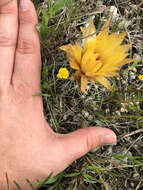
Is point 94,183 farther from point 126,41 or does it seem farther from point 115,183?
point 126,41

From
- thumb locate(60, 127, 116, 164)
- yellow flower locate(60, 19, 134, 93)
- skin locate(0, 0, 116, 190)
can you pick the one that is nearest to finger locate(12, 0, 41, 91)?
skin locate(0, 0, 116, 190)

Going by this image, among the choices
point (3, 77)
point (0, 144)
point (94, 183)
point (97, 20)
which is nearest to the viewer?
point (0, 144)

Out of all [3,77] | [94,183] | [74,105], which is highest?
[3,77]

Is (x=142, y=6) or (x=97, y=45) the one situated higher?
(x=142, y=6)

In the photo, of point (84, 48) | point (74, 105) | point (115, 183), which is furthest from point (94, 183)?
point (84, 48)

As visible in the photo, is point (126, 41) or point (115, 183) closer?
point (115, 183)

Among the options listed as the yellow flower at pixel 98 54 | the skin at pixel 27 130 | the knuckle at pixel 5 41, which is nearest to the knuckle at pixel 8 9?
the skin at pixel 27 130

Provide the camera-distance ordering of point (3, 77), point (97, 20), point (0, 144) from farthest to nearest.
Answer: point (97, 20) < point (3, 77) < point (0, 144)

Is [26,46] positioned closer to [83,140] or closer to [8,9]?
[8,9]
